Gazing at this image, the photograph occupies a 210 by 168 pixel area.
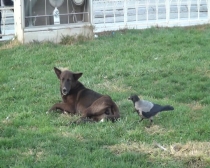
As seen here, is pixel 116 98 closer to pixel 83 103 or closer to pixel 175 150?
pixel 83 103

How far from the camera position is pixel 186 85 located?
934 cm

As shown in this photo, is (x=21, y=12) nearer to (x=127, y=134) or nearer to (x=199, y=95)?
(x=199, y=95)

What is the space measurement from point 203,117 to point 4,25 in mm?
6566

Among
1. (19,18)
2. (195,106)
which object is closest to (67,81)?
(195,106)

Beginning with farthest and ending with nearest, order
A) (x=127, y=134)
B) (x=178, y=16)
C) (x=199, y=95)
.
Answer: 1. (x=178, y=16)
2. (x=199, y=95)
3. (x=127, y=134)

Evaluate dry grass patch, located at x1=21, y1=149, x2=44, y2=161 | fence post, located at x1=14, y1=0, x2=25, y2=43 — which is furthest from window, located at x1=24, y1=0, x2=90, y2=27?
dry grass patch, located at x1=21, y1=149, x2=44, y2=161

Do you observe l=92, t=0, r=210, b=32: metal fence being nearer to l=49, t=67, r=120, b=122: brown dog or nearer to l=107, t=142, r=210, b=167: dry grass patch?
l=49, t=67, r=120, b=122: brown dog

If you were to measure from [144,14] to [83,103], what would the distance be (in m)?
6.85

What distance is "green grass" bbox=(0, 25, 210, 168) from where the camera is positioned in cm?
625

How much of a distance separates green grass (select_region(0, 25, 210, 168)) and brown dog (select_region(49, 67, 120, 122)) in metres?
0.18

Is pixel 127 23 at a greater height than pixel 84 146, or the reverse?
pixel 127 23

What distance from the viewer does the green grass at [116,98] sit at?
20.5 feet

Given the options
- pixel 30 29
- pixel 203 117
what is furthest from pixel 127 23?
pixel 203 117

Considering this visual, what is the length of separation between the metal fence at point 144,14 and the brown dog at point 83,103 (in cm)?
522
